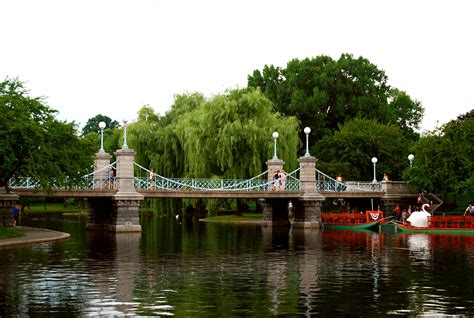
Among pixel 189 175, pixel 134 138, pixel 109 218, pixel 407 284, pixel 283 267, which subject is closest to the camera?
pixel 407 284

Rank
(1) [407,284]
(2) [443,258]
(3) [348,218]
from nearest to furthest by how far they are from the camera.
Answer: (1) [407,284] < (2) [443,258] < (3) [348,218]

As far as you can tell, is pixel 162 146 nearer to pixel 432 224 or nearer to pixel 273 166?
pixel 273 166

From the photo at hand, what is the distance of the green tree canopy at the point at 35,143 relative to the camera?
1409 inches

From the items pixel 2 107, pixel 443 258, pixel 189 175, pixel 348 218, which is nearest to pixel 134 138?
pixel 189 175

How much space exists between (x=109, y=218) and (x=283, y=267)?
2586 centimetres

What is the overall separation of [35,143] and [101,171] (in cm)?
1214

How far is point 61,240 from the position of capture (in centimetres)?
3784

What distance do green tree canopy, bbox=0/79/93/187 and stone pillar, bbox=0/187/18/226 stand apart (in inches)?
133

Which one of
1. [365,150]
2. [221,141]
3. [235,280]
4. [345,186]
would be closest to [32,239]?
[235,280]

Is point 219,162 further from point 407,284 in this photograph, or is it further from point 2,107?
point 407,284

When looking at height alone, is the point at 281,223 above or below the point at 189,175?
below

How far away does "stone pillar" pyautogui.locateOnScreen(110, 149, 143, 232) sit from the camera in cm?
4562

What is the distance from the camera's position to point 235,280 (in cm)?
2092

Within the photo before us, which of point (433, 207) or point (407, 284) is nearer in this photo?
point (407, 284)
